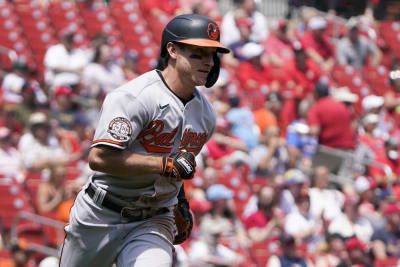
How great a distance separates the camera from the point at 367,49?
44.9 ft

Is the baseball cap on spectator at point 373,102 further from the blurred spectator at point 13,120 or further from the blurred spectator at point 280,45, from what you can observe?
the blurred spectator at point 13,120

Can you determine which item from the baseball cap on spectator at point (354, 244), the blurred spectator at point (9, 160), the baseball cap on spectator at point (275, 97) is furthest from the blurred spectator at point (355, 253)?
the blurred spectator at point (9, 160)

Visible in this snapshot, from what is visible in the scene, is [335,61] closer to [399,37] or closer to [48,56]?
[399,37]

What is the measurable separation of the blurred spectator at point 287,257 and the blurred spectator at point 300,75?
12.3 ft

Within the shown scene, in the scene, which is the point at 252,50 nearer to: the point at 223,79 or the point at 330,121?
the point at 223,79

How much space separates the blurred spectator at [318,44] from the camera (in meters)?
12.4

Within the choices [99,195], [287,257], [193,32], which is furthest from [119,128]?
[287,257]

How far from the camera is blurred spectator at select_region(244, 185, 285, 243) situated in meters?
8.27

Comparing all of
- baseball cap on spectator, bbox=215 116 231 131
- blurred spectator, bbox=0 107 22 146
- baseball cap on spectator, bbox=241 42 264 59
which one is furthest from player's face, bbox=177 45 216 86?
baseball cap on spectator, bbox=241 42 264 59

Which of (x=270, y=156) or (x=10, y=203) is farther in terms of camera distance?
(x=270, y=156)

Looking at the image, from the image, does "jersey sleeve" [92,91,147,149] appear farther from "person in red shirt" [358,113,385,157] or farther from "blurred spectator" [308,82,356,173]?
"person in red shirt" [358,113,385,157]

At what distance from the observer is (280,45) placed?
41.5ft

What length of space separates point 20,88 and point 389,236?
5127 mm

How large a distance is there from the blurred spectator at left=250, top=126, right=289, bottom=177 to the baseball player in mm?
5124
